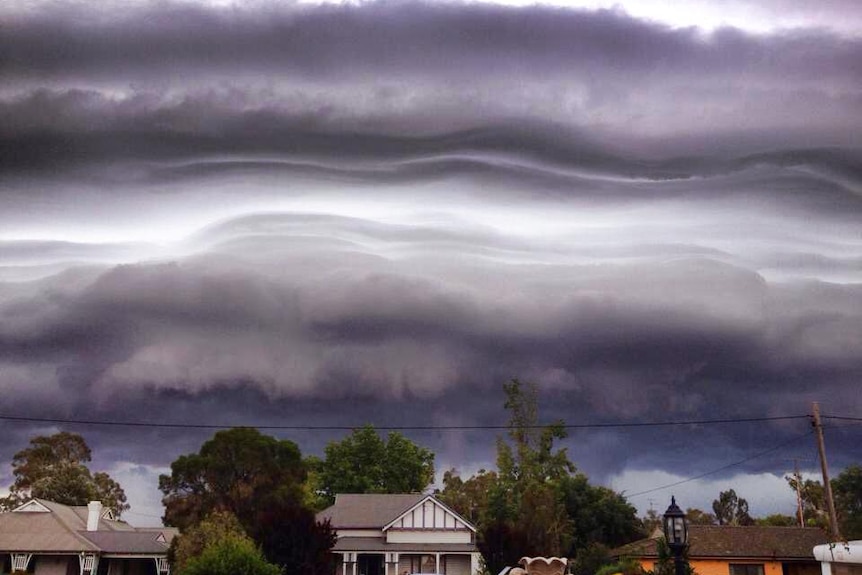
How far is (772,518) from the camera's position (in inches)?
4483

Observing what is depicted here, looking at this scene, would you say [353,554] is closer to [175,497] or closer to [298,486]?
[298,486]

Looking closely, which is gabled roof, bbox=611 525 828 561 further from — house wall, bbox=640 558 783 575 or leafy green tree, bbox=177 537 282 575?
leafy green tree, bbox=177 537 282 575

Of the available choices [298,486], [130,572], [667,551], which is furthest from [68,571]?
[667,551]

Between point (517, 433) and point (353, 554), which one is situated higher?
point (517, 433)

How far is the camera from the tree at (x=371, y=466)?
96.9 meters

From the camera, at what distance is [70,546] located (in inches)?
2360

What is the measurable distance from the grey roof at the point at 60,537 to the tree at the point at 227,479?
2989 mm

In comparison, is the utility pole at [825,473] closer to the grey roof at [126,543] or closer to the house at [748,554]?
the house at [748,554]

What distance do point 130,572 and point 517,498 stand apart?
32114 millimetres

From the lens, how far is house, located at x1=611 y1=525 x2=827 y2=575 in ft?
180

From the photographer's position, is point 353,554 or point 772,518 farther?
point 772,518

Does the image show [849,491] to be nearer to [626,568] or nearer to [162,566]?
[626,568]

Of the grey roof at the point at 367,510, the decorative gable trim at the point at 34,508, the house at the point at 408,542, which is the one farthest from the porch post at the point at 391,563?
the decorative gable trim at the point at 34,508

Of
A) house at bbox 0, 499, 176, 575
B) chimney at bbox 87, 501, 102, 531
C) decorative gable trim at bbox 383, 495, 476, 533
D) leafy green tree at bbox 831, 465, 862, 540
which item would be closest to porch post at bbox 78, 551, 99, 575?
house at bbox 0, 499, 176, 575
